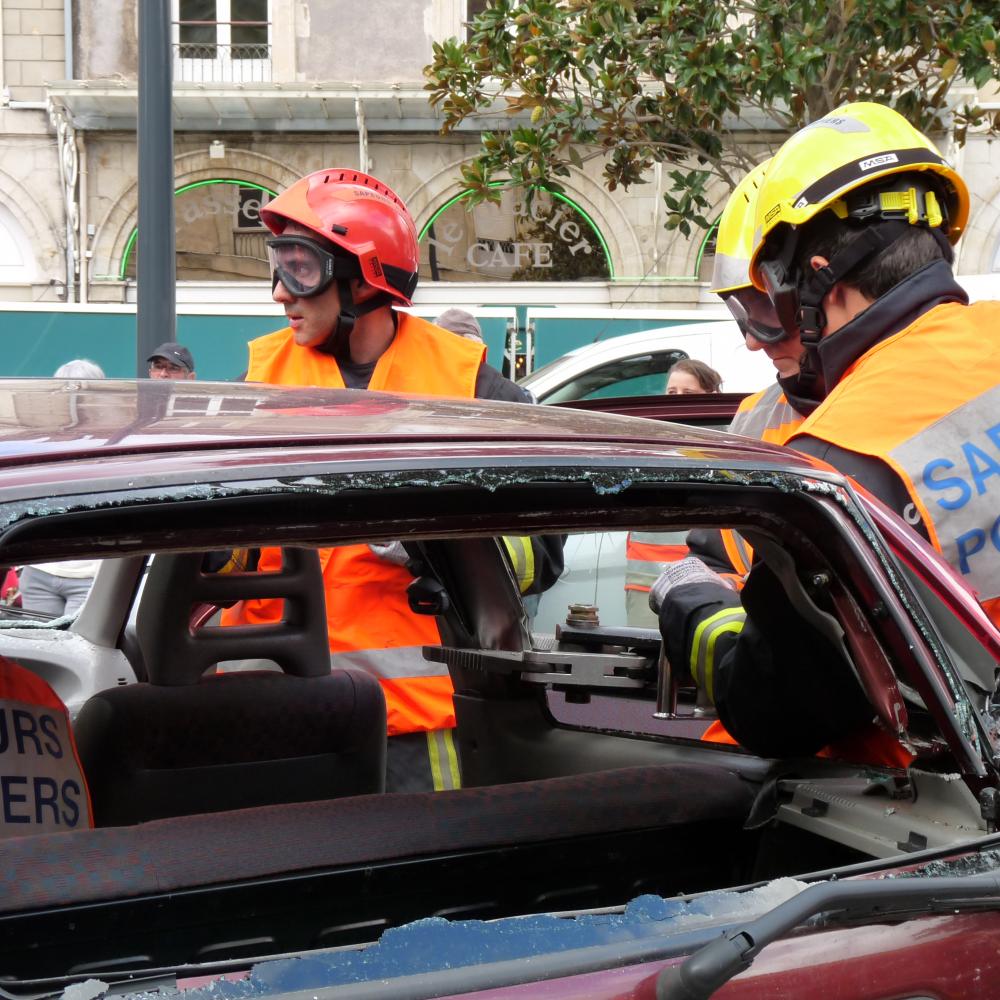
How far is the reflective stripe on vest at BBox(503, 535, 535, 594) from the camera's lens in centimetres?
282

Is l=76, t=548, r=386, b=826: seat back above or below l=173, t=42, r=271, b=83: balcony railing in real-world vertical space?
below

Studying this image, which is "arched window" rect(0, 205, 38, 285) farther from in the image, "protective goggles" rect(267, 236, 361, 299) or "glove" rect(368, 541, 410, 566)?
"glove" rect(368, 541, 410, 566)

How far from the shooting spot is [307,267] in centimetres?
318

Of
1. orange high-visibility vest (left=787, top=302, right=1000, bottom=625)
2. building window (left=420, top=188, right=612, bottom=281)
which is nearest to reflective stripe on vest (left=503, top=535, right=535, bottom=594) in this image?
orange high-visibility vest (left=787, top=302, right=1000, bottom=625)

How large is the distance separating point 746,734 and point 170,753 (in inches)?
38.6

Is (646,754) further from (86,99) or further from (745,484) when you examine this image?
(86,99)

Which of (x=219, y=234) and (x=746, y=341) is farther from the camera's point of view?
(x=219, y=234)

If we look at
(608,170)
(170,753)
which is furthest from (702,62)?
(170,753)

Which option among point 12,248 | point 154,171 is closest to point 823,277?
point 154,171

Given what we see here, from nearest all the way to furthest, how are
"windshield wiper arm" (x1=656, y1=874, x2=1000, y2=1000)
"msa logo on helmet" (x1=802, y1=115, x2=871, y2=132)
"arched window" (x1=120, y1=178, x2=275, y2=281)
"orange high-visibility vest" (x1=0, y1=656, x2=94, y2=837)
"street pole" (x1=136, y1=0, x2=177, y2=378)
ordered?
"windshield wiper arm" (x1=656, y1=874, x2=1000, y2=1000) → "orange high-visibility vest" (x1=0, y1=656, x2=94, y2=837) → "msa logo on helmet" (x1=802, y1=115, x2=871, y2=132) → "street pole" (x1=136, y1=0, x2=177, y2=378) → "arched window" (x1=120, y1=178, x2=275, y2=281)

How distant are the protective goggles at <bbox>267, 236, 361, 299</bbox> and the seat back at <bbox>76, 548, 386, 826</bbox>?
81cm

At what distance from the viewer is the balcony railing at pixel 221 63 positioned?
1794 centimetres

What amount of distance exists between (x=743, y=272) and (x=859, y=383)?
99 cm

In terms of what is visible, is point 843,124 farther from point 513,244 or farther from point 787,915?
point 513,244
